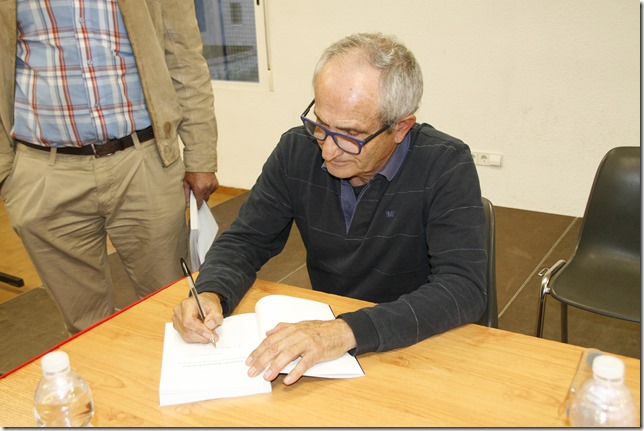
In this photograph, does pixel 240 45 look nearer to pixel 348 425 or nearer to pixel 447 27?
pixel 447 27

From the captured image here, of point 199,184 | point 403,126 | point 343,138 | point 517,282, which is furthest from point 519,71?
point 343,138

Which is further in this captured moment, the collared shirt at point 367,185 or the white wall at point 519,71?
the white wall at point 519,71

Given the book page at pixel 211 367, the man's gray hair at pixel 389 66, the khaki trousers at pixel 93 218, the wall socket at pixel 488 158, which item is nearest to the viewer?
the book page at pixel 211 367

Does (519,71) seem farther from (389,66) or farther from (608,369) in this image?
(608,369)

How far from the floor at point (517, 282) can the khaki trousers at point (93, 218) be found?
928 millimetres

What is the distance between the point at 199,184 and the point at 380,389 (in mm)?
1290

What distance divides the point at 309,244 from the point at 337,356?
578mm

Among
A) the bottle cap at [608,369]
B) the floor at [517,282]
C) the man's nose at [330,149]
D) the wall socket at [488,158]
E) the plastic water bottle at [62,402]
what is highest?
the man's nose at [330,149]

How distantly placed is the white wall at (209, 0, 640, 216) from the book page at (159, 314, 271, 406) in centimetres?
308

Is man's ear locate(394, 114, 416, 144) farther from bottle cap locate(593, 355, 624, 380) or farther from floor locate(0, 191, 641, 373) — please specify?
floor locate(0, 191, 641, 373)

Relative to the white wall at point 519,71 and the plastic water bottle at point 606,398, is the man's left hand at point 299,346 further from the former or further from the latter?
the white wall at point 519,71

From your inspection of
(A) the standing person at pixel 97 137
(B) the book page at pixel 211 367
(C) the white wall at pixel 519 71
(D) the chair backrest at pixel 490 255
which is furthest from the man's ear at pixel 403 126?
(C) the white wall at pixel 519 71

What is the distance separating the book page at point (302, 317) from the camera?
1224 mm

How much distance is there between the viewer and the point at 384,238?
5.48 feet
